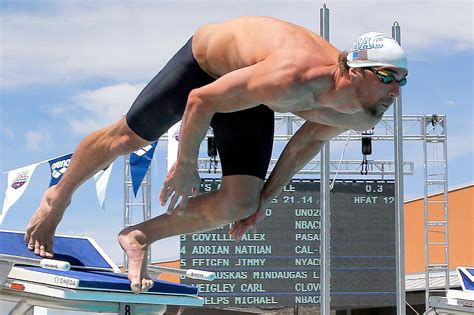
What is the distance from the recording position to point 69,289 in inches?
186

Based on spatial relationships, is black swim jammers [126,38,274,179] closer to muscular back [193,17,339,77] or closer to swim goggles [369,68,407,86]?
muscular back [193,17,339,77]

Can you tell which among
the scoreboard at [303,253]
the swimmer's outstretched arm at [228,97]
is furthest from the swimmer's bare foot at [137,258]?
the scoreboard at [303,253]

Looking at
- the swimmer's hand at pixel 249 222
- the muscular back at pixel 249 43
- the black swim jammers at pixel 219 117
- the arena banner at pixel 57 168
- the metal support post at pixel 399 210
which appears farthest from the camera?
the metal support post at pixel 399 210

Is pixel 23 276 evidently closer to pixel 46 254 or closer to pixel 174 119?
pixel 46 254

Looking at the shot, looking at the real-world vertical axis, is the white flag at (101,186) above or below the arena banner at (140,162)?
below

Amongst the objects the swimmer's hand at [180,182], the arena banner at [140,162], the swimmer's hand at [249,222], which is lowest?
the swimmer's hand at [249,222]

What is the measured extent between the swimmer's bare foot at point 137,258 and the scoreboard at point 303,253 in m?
8.90

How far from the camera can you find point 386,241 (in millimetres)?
14250

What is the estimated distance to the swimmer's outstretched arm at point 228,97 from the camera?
384cm

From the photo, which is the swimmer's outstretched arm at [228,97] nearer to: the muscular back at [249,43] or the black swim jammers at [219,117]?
the muscular back at [249,43]

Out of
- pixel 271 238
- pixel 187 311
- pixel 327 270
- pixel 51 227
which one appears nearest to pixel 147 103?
pixel 51 227

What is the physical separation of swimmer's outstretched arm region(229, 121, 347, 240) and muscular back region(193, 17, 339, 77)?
2.08 feet

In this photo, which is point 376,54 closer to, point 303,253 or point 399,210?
point 399,210

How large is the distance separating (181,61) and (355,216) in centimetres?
1001
